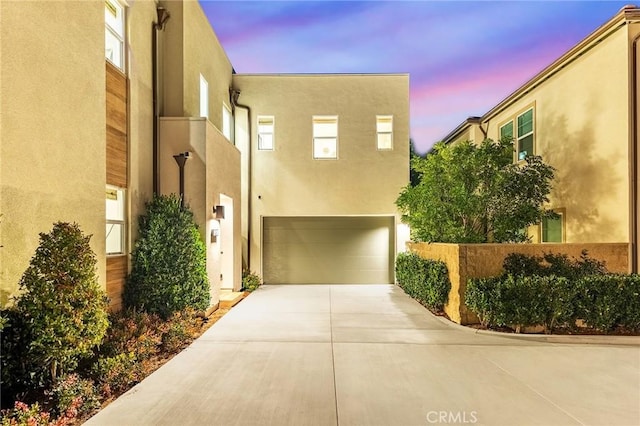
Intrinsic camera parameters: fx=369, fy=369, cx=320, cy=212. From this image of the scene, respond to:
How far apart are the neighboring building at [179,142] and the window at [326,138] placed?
0.16 feet

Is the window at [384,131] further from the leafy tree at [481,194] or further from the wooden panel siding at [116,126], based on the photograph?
the wooden panel siding at [116,126]

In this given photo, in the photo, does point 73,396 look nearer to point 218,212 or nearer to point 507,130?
point 218,212

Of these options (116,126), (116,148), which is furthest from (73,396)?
(116,126)

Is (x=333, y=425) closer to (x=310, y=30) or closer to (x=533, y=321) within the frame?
(x=533, y=321)

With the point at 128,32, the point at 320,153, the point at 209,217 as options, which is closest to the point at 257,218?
the point at 320,153

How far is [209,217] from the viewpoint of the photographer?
815cm

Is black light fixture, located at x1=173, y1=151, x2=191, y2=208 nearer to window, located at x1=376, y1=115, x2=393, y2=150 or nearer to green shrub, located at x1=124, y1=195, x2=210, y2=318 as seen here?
green shrub, located at x1=124, y1=195, x2=210, y2=318

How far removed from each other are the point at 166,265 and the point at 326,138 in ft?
25.6

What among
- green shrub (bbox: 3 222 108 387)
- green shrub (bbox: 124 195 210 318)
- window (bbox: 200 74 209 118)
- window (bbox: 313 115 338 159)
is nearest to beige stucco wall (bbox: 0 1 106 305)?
green shrub (bbox: 3 222 108 387)

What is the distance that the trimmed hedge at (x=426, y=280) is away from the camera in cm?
793

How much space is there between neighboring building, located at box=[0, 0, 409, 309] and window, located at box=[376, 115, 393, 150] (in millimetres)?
50

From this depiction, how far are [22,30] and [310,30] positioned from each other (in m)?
33.5

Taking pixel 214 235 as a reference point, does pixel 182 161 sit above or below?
above

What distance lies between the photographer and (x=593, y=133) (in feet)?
27.2
